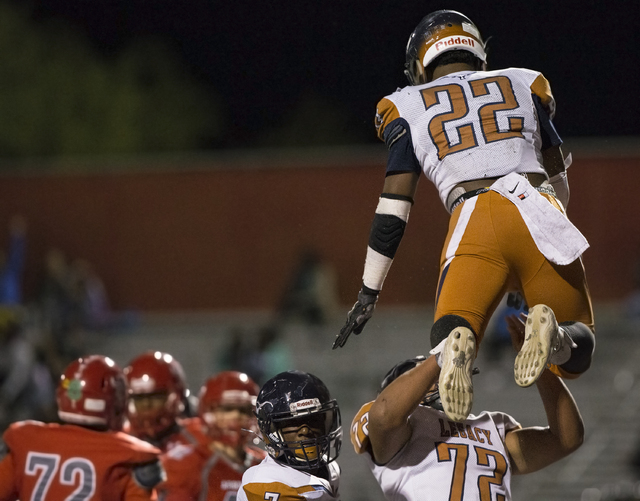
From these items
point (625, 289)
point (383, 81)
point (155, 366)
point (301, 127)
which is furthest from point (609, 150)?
point (301, 127)

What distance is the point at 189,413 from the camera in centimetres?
528

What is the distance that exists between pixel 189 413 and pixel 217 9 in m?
5.30

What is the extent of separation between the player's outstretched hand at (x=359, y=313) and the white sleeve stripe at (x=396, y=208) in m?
0.36

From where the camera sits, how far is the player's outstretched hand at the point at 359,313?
12.1 ft

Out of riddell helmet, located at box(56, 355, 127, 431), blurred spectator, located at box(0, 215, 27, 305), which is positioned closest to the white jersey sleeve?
riddell helmet, located at box(56, 355, 127, 431)

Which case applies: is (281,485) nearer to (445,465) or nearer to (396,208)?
(445,465)

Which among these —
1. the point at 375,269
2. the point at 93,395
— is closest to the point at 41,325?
the point at 93,395

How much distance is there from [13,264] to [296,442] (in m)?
12.1

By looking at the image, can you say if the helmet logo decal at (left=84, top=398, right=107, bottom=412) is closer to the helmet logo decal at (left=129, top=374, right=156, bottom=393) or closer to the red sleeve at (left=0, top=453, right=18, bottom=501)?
the red sleeve at (left=0, top=453, right=18, bottom=501)

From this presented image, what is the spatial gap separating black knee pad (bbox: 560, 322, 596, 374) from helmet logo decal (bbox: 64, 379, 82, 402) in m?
2.13

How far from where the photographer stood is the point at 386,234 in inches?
140

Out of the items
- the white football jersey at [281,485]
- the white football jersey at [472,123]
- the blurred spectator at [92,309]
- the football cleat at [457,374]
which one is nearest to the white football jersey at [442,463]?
the white football jersey at [281,485]

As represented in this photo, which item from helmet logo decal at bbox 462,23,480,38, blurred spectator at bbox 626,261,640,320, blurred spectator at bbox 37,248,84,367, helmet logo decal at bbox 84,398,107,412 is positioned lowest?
blurred spectator at bbox 626,261,640,320

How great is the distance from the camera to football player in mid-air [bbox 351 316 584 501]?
10.4 ft
